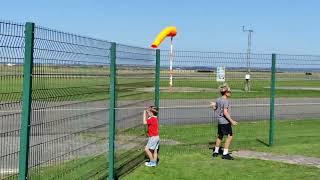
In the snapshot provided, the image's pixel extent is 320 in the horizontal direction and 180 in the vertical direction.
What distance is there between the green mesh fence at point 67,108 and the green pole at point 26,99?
0.16 metres

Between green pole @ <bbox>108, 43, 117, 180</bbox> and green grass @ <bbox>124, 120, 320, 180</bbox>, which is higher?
green pole @ <bbox>108, 43, 117, 180</bbox>

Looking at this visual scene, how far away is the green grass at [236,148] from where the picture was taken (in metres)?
10.5

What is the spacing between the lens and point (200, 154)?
1260 centimetres

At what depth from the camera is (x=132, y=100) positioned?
11.8 metres

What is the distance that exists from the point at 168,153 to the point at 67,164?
462 cm

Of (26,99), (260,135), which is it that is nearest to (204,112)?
(260,135)

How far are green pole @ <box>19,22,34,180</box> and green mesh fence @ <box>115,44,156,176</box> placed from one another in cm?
360

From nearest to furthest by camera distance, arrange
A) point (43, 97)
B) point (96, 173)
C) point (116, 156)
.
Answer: point (43, 97) < point (96, 173) < point (116, 156)

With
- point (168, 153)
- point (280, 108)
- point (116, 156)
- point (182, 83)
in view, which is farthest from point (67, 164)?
point (280, 108)

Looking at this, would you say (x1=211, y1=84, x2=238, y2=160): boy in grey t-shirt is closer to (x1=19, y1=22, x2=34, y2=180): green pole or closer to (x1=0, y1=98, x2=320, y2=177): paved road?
(x1=0, y1=98, x2=320, y2=177): paved road

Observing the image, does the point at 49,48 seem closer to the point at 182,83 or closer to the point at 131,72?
the point at 131,72

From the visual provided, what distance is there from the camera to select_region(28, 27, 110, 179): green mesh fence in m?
6.55

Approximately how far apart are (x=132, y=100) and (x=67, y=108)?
3.50 meters

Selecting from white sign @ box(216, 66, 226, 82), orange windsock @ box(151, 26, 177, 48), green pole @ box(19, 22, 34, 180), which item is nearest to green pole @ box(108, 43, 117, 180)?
green pole @ box(19, 22, 34, 180)
